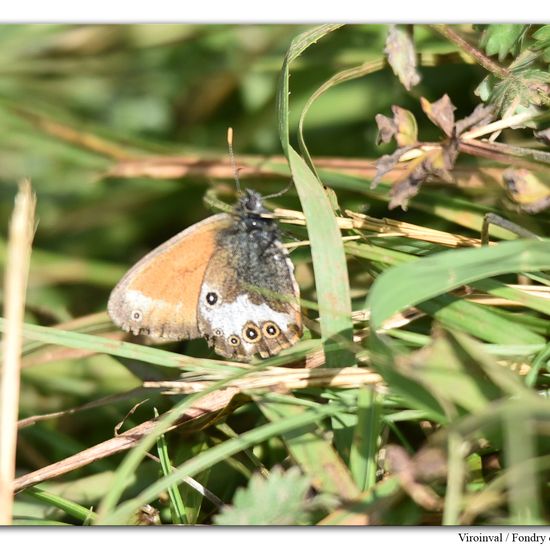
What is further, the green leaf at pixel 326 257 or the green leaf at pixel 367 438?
the green leaf at pixel 326 257

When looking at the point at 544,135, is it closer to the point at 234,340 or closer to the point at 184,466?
the point at 234,340

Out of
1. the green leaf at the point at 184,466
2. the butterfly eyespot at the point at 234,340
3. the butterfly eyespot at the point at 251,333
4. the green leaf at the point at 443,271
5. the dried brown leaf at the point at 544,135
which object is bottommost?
the green leaf at the point at 184,466

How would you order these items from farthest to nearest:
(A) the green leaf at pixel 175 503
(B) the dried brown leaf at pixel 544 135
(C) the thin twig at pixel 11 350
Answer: (B) the dried brown leaf at pixel 544 135, (A) the green leaf at pixel 175 503, (C) the thin twig at pixel 11 350

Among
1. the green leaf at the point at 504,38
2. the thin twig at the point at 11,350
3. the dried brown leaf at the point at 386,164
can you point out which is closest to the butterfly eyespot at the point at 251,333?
the dried brown leaf at the point at 386,164

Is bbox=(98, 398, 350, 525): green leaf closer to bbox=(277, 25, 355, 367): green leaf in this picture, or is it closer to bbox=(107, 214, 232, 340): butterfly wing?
bbox=(277, 25, 355, 367): green leaf

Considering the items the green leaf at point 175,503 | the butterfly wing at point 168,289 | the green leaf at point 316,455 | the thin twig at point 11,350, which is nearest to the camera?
the thin twig at point 11,350

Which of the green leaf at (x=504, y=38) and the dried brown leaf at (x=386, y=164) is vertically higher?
the green leaf at (x=504, y=38)

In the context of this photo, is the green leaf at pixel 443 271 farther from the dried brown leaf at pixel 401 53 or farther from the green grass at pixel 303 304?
the dried brown leaf at pixel 401 53
